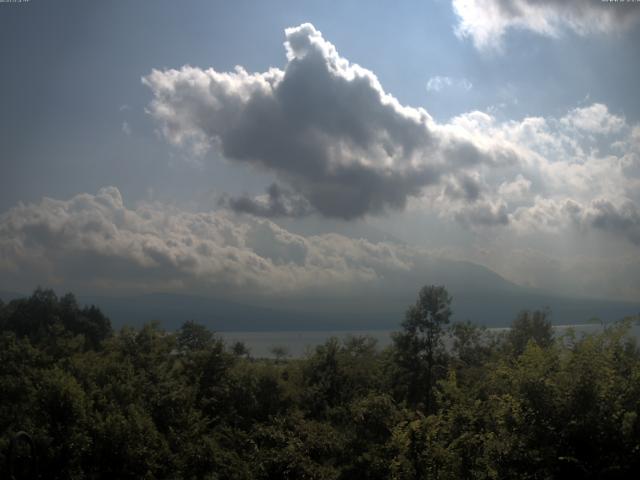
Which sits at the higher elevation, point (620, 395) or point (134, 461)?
point (620, 395)

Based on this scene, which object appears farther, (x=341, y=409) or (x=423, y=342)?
(x=423, y=342)

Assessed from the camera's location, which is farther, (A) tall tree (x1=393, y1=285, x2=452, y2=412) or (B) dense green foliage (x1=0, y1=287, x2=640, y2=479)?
(A) tall tree (x1=393, y1=285, x2=452, y2=412)

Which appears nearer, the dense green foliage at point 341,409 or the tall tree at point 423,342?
the dense green foliage at point 341,409

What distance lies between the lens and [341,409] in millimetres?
29625

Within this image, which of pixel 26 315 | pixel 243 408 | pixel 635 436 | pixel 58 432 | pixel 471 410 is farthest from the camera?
pixel 26 315

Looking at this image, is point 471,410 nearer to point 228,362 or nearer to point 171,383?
point 171,383

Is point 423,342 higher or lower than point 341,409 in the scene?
higher

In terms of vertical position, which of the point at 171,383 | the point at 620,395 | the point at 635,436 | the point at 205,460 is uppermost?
the point at 620,395

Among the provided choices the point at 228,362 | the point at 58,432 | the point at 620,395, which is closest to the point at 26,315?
the point at 228,362

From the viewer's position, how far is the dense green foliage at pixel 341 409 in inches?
501

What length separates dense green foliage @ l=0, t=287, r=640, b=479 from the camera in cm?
1273

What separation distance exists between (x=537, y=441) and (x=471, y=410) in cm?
600

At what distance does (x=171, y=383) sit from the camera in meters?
31.8

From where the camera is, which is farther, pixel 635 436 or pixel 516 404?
pixel 516 404
